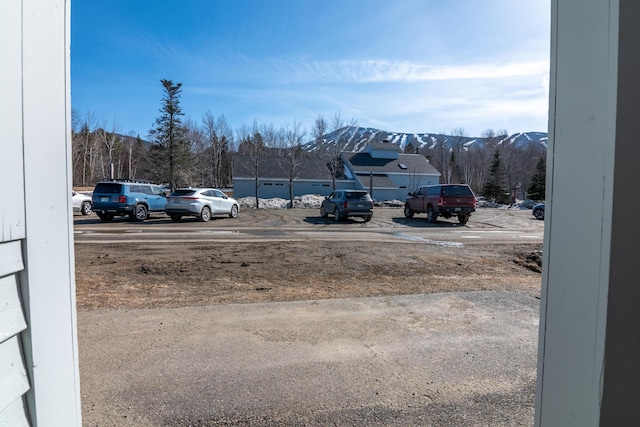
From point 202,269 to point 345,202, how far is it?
13.9 m

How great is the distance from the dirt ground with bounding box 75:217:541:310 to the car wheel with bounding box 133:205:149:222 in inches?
329

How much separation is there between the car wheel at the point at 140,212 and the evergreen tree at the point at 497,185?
158ft

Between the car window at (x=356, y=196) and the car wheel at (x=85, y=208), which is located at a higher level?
the car window at (x=356, y=196)

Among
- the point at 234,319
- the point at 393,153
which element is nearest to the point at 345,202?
the point at 234,319

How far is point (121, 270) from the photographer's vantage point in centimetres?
729

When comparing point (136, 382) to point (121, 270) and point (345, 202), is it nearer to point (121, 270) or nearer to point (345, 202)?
point (121, 270)

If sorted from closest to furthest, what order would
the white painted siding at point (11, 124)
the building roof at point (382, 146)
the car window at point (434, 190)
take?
the white painted siding at point (11, 124) < the car window at point (434, 190) < the building roof at point (382, 146)

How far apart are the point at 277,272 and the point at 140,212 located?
14.3m

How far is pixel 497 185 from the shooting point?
55.5 m

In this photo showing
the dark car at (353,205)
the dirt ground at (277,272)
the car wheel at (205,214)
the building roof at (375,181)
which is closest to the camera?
the dirt ground at (277,272)

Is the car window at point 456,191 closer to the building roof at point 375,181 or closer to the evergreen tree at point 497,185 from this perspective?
the building roof at point 375,181

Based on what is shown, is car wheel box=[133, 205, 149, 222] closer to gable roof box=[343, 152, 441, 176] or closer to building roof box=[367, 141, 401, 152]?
gable roof box=[343, 152, 441, 176]

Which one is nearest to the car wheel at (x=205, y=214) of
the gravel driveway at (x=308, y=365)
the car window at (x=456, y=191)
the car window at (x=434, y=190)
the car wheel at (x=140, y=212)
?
the car wheel at (x=140, y=212)

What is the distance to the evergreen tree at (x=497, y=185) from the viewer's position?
178 feet
